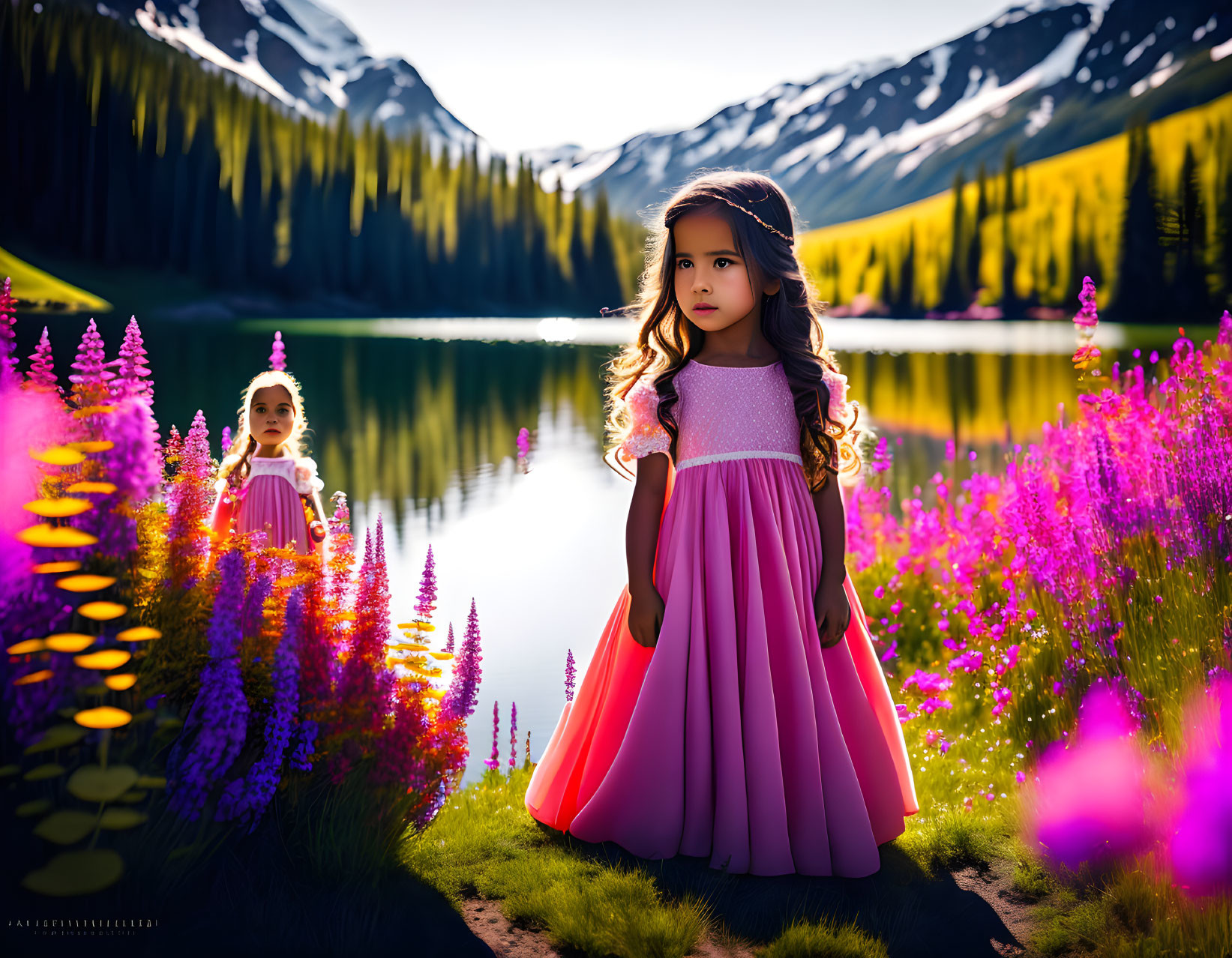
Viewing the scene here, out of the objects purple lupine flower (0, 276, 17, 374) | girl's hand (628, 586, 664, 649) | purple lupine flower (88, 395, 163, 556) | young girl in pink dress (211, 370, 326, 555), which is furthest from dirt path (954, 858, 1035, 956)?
purple lupine flower (0, 276, 17, 374)

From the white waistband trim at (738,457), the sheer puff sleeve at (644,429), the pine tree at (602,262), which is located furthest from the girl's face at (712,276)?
the pine tree at (602,262)

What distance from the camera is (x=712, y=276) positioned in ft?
11.2

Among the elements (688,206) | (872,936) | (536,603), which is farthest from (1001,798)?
(536,603)

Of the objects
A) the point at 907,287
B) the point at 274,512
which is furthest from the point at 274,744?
the point at 907,287

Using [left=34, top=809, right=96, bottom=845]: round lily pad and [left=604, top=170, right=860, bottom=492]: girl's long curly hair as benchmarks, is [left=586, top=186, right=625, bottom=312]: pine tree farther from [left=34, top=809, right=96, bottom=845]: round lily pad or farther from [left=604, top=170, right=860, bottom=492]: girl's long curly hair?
[left=34, top=809, right=96, bottom=845]: round lily pad

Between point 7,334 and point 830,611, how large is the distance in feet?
9.76

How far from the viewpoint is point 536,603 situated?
29.2 feet

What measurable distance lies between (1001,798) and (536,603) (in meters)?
5.51

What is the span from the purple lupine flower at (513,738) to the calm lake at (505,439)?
0.07 meters

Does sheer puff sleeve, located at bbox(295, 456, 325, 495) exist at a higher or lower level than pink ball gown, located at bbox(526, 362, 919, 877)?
higher

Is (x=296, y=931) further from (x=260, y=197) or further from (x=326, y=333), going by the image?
(x=260, y=197)

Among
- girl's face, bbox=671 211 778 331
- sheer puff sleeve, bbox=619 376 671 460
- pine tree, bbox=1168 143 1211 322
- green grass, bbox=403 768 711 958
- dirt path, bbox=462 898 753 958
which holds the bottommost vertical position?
dirt path, bbox=462 898 753 958

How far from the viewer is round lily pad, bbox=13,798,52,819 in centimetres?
246

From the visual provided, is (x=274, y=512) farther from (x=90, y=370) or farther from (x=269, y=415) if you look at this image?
(x=90, y=370)
